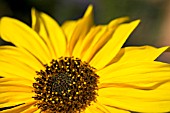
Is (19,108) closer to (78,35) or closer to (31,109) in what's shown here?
(31,109)

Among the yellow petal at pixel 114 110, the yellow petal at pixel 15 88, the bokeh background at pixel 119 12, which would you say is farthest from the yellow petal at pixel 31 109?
the bokeh background at pixel 119 12

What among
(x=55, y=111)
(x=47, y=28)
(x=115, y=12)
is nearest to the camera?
(x=55, y=111)

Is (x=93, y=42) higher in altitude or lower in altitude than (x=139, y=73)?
higher

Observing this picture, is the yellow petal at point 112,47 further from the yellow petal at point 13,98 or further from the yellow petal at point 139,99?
the yellow petal at point 13,98

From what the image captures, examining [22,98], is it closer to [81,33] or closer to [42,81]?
[42,81]

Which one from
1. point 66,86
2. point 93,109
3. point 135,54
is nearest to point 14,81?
point 66,86

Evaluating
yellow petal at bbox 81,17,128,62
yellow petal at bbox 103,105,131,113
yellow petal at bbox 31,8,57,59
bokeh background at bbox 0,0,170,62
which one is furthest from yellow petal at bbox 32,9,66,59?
bokeh background at bbox 0,0,170,62

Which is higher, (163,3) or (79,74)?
(163,3)

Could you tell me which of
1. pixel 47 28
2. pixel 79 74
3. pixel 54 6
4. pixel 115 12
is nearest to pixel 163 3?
pixel 115 12

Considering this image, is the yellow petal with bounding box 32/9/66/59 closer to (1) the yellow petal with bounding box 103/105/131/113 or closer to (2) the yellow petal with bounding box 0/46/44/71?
(2) the yellow petal with bounding box 0/46/44/71
